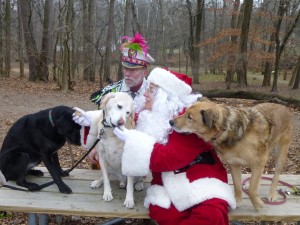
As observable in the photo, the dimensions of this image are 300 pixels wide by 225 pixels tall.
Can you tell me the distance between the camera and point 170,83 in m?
3.21

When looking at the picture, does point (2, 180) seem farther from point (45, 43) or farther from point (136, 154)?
point (45, 43)

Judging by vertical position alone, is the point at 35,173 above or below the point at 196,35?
below

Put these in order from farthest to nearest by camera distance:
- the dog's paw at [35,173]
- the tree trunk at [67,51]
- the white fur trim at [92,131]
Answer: the tree trunk at [67,51] < the dog's paw at [35,173] < the white fur trim at [92,131]

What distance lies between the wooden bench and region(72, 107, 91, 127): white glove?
696 millimetres

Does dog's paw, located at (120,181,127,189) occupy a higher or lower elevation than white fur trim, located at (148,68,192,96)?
lower

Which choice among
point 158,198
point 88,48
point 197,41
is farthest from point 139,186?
point 197,41

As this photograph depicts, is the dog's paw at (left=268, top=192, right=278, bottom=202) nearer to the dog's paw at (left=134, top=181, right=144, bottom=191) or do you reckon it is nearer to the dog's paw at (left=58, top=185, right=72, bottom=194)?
the dog's paw at (left=134, top=181, right=144, bottom=191)

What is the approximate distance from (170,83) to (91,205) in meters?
1.34

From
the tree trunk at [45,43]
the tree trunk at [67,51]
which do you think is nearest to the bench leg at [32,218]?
the tree trunk at [67,51]

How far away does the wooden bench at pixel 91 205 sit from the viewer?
3.07 metres

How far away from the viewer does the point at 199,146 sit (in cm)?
304

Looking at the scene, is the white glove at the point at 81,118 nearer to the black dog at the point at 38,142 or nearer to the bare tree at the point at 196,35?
the black dog at the point at 38,142

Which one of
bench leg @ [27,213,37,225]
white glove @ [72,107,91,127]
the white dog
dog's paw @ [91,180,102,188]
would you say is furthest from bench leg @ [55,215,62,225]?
white glove @ [72,107,91,127]

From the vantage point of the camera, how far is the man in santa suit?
9.55 feet
